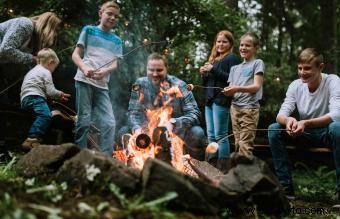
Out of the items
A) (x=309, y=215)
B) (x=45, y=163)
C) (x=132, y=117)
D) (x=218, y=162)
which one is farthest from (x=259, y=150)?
(x=45, y=163)

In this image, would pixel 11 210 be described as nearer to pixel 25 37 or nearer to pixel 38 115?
pixel 38 115

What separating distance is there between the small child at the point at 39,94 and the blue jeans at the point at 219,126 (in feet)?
6.83

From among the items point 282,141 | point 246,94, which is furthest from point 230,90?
point 282,141

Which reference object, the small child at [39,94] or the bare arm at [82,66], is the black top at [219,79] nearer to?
the bare arm at [82,66]

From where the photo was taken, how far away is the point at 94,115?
19.4 feet

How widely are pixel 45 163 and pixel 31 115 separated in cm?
386

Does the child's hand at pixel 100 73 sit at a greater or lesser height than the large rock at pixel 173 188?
greater

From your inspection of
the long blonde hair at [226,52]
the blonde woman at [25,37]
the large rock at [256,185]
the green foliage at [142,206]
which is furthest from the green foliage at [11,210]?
the long blonde hair at [226,52]

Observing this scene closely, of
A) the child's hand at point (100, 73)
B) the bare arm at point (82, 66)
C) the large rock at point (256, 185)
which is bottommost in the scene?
the large rock at point (256, 185)

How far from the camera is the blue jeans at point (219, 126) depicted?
18.8 ft

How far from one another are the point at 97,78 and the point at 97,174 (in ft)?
8.25

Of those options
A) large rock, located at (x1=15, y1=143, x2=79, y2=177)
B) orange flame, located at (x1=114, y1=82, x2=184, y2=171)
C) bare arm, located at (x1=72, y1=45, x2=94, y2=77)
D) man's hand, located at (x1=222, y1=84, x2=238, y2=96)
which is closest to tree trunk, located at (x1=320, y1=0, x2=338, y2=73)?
man's hand, located at (x1=222, y1=84, x2=238, y2=96)

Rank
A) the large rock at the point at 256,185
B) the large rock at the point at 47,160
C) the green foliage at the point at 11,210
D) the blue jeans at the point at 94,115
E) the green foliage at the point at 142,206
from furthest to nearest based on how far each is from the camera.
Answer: the blue jeans at the point at 94,115
the large rock at the point at 47,160
the large rock at the point at 256,185
the green foliage at the point at 142,206
the green foliage at the point at 11,210

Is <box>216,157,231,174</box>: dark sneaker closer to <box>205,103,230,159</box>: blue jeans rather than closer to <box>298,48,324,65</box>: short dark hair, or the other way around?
<box>205,103,230,159</box>: blue jeans
